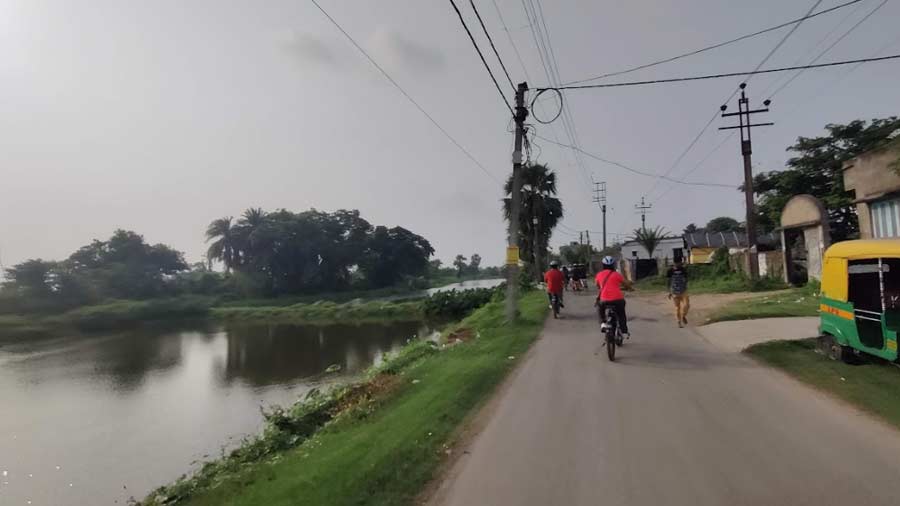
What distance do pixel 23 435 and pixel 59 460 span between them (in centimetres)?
410

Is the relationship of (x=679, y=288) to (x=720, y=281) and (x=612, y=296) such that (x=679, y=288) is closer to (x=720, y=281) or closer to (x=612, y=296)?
(x=612, y=296)

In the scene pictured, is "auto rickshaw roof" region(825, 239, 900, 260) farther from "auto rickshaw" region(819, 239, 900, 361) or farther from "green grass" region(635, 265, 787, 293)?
"green grass" region(635, 265, 787, 293)

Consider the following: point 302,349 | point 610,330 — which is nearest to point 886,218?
point 610,330

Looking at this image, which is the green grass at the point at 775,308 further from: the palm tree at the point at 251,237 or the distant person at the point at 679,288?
the palm tree at the point at 251,237

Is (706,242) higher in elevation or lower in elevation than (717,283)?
higher

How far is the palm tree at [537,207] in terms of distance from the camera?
35.8 meters

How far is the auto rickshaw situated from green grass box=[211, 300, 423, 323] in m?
42.4

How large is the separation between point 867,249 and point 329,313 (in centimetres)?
5351

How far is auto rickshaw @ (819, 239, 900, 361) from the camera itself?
7.25m

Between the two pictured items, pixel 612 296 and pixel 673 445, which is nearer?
pixel 673 445

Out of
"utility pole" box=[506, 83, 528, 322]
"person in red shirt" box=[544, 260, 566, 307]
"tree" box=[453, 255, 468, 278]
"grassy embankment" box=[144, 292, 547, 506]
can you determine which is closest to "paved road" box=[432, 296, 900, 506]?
"grassy embankment" box=[144, 292, 547, 506]

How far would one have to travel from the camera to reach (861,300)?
8.26 metres

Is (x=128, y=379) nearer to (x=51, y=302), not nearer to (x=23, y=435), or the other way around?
(x=23, y=435)

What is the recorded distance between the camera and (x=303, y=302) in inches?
2884
